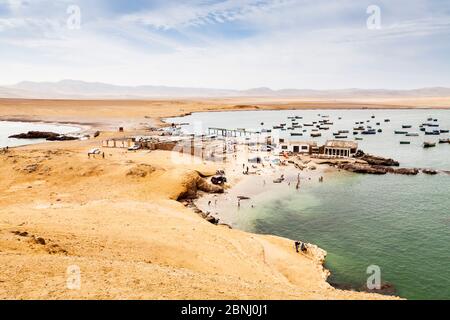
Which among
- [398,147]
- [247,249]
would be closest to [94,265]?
[247,249]

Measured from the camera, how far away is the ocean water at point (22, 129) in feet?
299

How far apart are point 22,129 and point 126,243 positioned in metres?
105

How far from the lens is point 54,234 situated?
25234 millimetres

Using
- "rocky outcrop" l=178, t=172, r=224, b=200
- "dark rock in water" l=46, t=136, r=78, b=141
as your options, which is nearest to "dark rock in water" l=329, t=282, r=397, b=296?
"rocky outcrop" l=178, t=172, r=224, b=200

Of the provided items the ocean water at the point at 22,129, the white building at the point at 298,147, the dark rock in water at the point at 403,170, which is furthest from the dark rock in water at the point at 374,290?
the ocean water at the point at 22,129

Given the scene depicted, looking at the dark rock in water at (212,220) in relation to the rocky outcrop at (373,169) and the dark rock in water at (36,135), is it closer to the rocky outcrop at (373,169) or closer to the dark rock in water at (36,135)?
the rocky outcrop at (373,169)

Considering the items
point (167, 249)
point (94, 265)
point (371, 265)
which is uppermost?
point (94, 265)

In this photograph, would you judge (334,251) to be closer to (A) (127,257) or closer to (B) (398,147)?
(A) (127,257)

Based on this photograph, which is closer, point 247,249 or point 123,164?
point 247,249

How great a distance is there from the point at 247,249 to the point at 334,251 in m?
8.96

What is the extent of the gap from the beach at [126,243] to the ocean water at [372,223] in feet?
9.98
